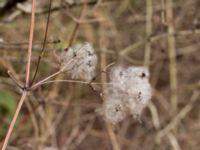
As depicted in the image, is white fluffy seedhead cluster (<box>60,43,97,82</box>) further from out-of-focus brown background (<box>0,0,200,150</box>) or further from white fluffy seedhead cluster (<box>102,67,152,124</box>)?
out-of-focus brown background (<box>0,0,200,150</box>)

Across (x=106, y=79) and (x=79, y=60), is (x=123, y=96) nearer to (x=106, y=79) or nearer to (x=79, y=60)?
(x=79, y=60)

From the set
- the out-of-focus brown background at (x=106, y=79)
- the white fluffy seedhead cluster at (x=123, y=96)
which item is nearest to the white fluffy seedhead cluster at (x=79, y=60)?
the white fluffy seedhead cluster at (x=123, y=96)

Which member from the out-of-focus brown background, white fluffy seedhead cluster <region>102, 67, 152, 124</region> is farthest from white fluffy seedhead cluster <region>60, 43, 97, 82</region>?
the out-of-focus brown background

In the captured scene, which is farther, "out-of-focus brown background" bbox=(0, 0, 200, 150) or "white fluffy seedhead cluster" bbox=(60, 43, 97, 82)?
"out-of-focus brown background" bbox=(0, 0, 200, 150)

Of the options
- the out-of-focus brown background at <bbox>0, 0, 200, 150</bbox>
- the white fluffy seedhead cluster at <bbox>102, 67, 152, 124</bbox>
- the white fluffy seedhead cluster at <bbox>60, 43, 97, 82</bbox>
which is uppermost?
the out-of-focus brown background at <bbox>0, 0, 200, 150</bbox>

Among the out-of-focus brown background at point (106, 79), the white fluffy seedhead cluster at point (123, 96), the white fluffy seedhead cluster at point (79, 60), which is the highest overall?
the out-of-focus brown background at point (106, 79)

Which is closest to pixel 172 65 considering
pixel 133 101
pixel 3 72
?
pixel 3 72

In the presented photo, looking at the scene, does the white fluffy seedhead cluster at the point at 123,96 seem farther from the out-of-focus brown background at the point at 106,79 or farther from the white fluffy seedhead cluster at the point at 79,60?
the out-of-focus brown background at the point at 106,79
